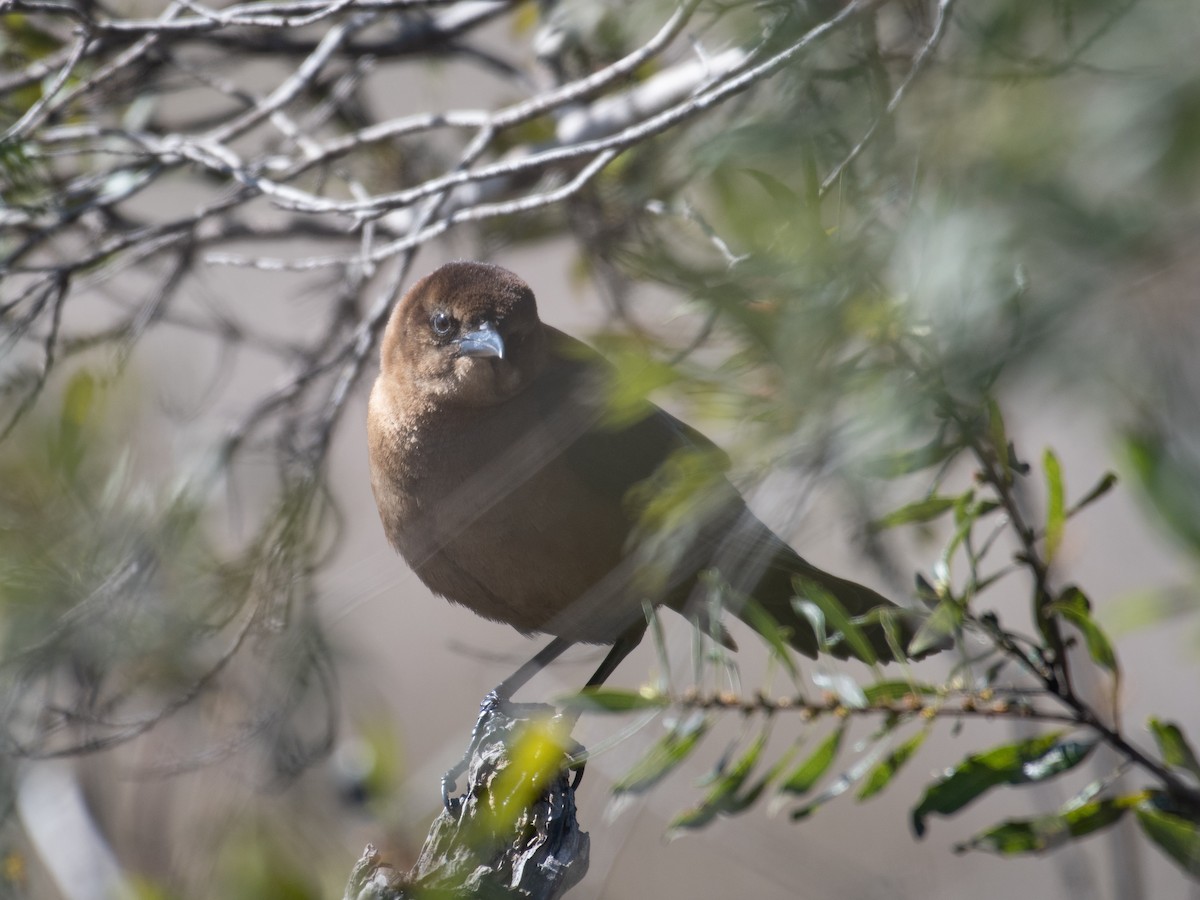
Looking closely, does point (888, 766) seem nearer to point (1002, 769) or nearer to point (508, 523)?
point (1002, 769)

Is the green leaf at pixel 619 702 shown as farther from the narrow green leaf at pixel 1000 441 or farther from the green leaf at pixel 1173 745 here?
the green leaf at pixel 1173 745

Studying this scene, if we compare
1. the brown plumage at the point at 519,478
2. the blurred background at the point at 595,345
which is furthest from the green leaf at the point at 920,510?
the brown plumage at the point at 519,478

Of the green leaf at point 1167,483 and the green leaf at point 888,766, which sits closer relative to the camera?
the green leaf at point 1167,483

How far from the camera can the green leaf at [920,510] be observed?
1.92 m

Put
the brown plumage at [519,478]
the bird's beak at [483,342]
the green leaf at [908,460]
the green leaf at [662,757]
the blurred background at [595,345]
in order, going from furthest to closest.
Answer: the bird's beak at [483,342] → the brown plumage at [519,478] → the green leaf at [662,757] → the green leaf at [908,460] → the blurred background at [595,345]

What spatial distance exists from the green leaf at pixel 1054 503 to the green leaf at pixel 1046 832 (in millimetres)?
410

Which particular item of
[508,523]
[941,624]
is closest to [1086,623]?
→ [941,624]

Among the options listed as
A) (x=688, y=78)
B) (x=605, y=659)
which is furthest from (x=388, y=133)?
(x=605, y=659)

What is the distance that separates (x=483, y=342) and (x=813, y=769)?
194 centimetres

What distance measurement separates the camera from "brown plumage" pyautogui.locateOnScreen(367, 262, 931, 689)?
9.98 feet

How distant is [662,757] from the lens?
1.67 meters

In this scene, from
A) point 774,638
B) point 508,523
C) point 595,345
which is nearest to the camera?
point 595,345

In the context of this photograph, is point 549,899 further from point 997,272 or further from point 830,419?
point 997,272

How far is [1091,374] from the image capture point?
0.94m
